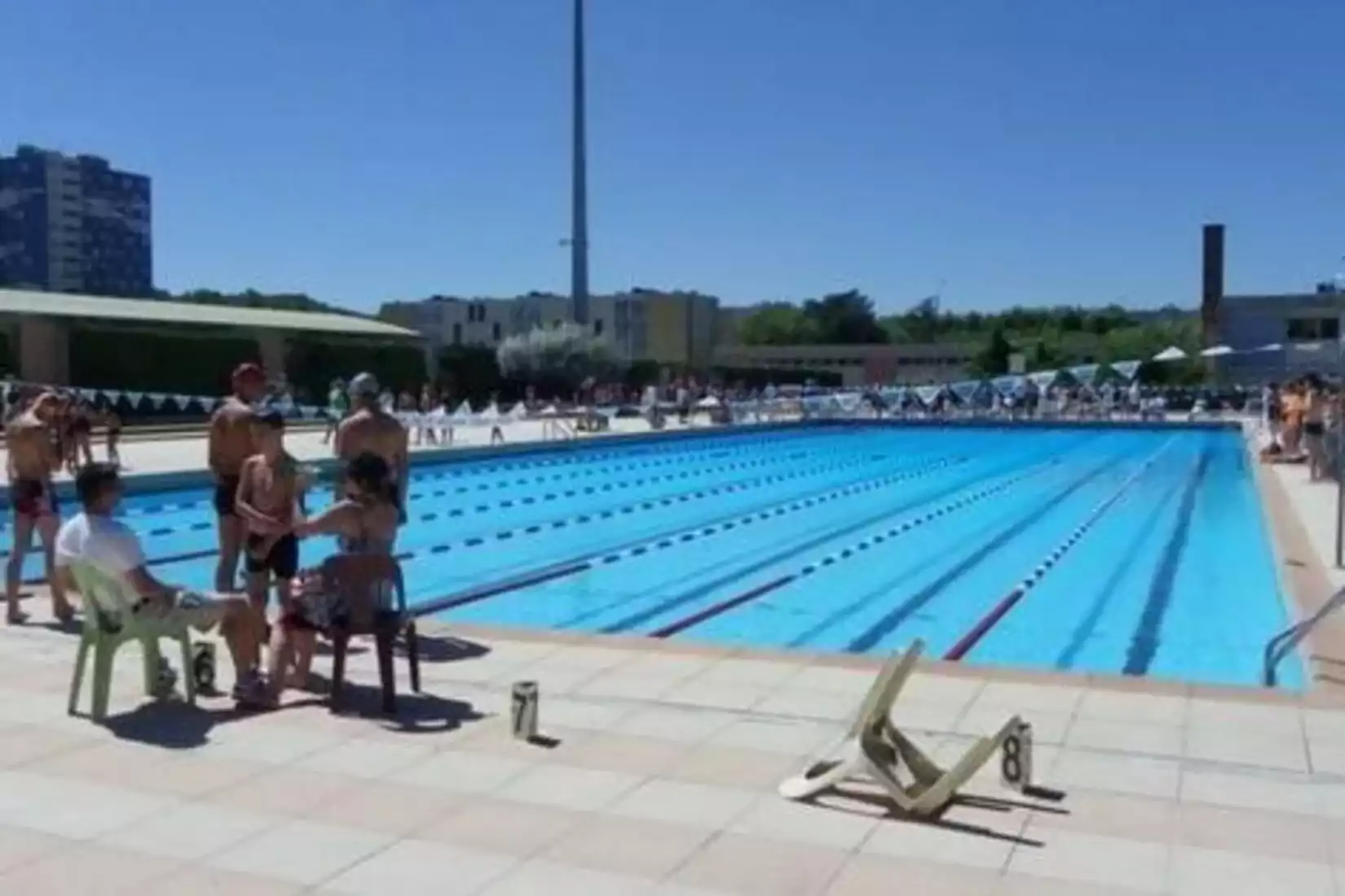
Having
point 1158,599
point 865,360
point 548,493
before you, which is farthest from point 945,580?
point 865,360

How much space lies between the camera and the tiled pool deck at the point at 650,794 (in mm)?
3682

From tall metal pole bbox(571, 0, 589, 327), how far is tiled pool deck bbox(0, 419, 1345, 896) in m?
36.4

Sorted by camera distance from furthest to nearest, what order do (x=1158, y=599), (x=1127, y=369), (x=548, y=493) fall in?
1. (x=1127, y=369)
2. (x=548, y=493)
3. (x=1158, y=599)

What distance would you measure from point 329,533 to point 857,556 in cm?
720

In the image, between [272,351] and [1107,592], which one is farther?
[272,351]

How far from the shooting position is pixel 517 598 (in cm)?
999

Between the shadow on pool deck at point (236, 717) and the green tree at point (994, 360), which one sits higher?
the green tree at point (994, 360)

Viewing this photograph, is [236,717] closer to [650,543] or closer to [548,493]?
[650,543]

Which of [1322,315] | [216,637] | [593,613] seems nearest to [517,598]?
[593,613]

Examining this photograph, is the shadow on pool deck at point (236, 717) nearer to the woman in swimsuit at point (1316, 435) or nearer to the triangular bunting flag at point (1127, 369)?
the woman in swimsuit at point (1316, 435)

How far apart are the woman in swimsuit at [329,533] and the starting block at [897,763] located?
6.65 feet

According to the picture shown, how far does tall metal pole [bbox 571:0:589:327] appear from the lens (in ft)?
133

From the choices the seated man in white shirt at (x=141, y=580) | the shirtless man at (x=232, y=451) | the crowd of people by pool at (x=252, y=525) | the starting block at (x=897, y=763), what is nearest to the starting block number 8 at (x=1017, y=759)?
the starting block at (x=897, y=763)

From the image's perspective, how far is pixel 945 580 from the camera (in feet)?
36.3
